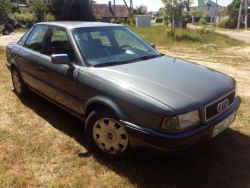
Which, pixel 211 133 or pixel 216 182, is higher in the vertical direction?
pixel 211 133

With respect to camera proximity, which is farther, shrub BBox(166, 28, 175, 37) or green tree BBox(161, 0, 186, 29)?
shrub BBox(166, 28, 175, 37)

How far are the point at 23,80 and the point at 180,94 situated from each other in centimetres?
313

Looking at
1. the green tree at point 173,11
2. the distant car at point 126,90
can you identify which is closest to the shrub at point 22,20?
the green tree at point 173,11

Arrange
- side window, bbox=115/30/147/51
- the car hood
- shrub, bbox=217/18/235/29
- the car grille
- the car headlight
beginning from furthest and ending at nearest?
shrub, bbox=217/18/235/29
side window, bbox=115/30/147/51
the car grille
the car hood
the car headlight

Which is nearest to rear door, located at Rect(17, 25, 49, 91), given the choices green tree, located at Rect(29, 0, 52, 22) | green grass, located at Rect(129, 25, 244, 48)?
green grass, located at Rect(129, 25, 244, 48)

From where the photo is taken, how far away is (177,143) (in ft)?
7.16

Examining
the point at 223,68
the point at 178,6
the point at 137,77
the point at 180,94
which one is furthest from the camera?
the point at 178,6

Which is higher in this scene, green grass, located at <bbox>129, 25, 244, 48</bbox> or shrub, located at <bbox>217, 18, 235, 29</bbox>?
shrub, located at <bbox>217, 18, 235, 29</bbox>

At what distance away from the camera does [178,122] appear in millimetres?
2184

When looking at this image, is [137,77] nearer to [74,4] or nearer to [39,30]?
[39,30]

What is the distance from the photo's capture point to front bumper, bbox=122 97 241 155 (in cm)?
218

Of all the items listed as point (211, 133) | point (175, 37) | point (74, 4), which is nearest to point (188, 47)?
point (175, 37)

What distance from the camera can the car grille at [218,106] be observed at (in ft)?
7.91

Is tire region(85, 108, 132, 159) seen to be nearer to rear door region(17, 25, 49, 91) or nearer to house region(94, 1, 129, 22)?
rear door region(17, 25, 49, 91)
